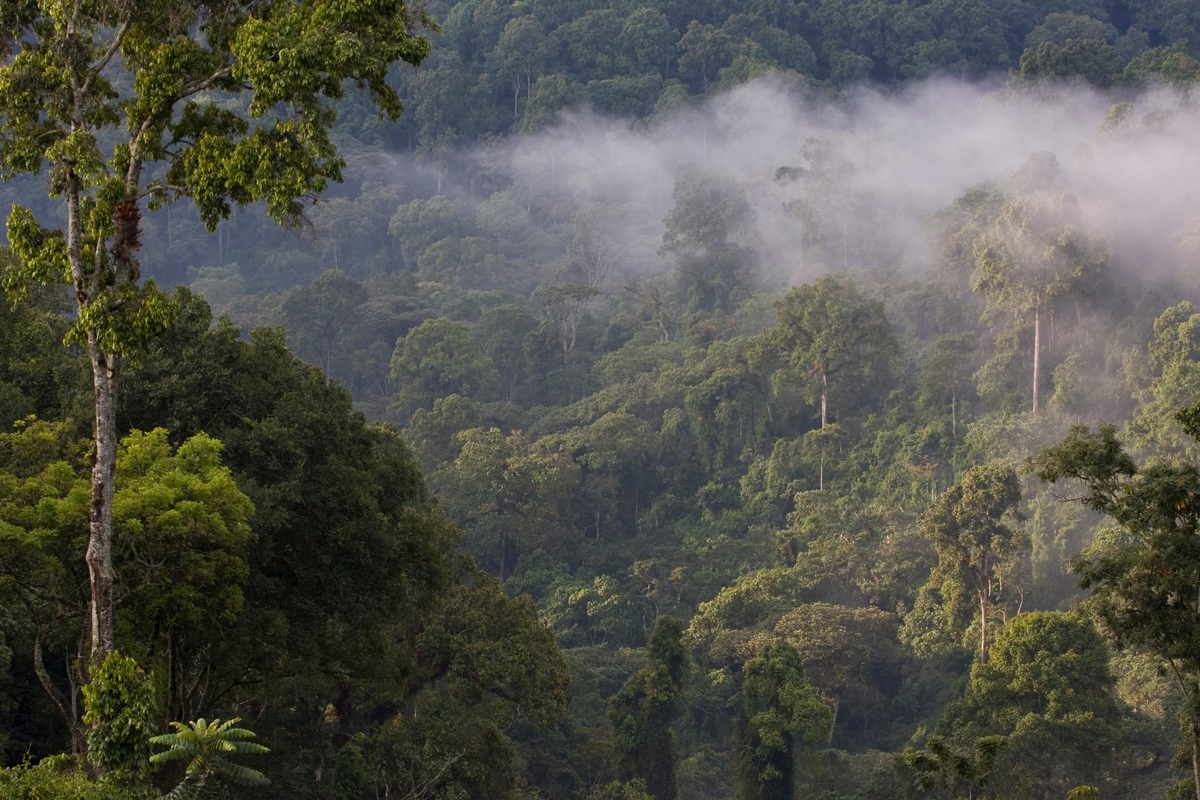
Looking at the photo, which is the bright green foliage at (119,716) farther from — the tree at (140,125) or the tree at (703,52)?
the tree at (703,52)

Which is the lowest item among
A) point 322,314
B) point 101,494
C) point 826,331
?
point 322,314

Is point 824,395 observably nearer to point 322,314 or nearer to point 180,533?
point 322,314

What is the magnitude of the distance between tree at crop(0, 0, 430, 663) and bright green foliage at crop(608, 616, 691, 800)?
20.6 meters

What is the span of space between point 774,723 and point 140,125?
70.2ft

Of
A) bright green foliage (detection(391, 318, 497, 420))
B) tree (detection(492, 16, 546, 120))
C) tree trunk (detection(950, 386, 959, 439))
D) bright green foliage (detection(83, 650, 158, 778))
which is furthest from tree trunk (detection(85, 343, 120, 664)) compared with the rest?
tree (detection(492, 16, 546, 120))

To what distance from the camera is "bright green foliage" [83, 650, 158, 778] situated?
11.4 metres

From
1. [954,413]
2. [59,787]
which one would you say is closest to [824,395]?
[954,413]

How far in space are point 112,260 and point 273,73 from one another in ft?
7.54

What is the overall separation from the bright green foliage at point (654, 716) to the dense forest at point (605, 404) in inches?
3.7

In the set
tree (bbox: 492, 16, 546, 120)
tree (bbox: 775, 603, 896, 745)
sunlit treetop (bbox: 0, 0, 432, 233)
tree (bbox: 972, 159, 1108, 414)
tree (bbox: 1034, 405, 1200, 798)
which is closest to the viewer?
sunlit treetop (bbox: 0, 0, 432, 233)

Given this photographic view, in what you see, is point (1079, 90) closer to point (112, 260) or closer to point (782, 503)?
point (782, 503)

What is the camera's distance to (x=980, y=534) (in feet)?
114

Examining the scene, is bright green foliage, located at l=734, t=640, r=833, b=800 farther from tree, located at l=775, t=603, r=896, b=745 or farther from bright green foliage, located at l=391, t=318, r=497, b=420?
bright green foliage, located at l=391, t=318, r=497, b=420

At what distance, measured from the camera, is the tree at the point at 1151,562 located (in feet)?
51.5
